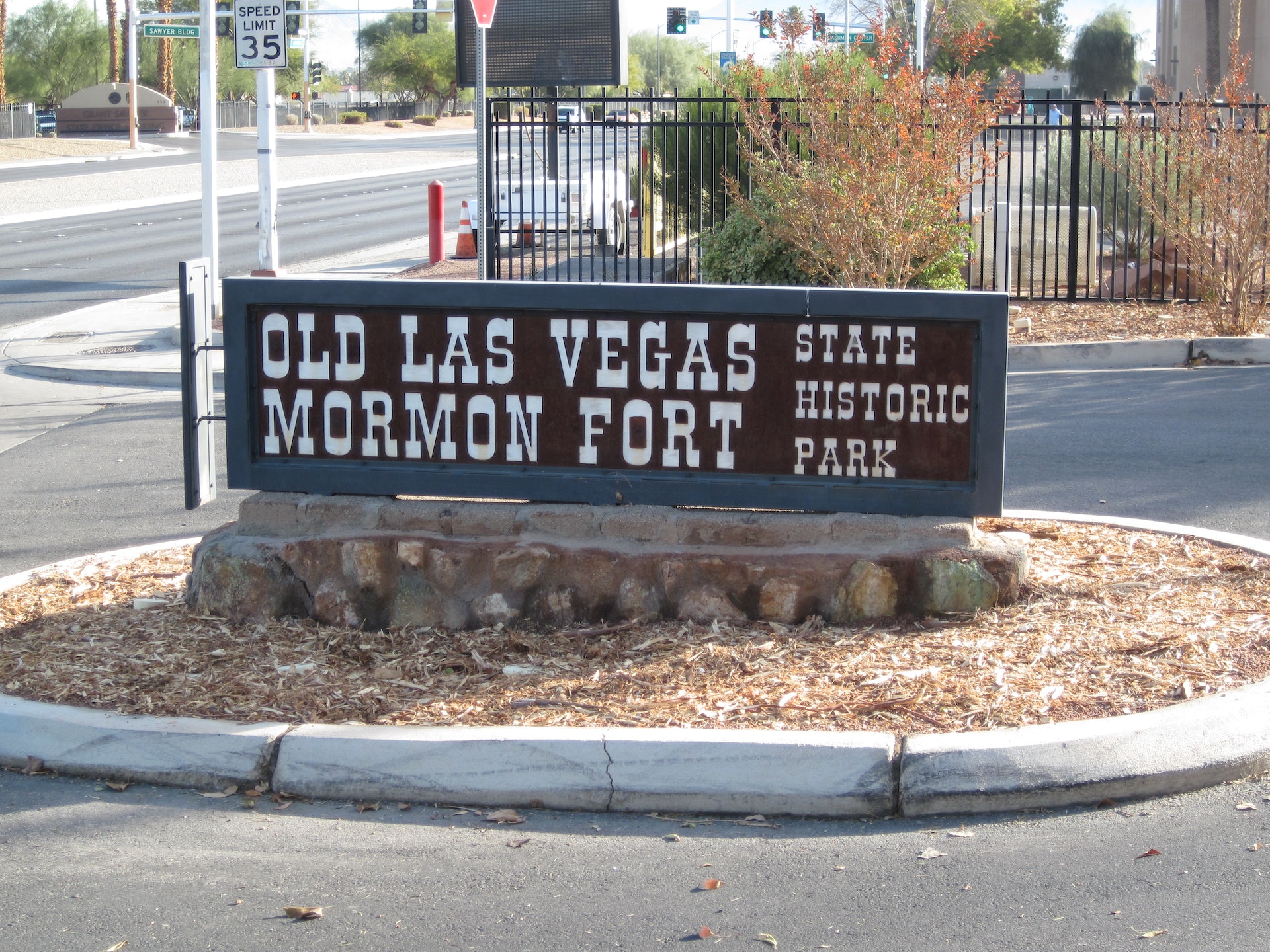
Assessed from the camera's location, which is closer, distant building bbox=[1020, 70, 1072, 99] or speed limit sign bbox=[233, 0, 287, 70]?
speed limit sign bbox=[233, 0, 287, 70]

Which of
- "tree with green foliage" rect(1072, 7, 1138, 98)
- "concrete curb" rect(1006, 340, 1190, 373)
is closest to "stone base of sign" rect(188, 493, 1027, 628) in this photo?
"concrete curb" rect(1006, 340, 1190, 373)

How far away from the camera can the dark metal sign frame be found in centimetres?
526

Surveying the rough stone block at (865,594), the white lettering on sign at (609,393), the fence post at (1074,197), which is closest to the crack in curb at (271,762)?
the white lettering on sign at (609,393)

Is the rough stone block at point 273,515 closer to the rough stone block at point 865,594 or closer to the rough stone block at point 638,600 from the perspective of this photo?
the rough stone block at point 638,600

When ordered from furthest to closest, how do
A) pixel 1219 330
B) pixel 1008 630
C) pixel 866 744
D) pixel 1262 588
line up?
pixel 1219 330, pixel 1262 588, pixel 1008 630, pixel 866 744

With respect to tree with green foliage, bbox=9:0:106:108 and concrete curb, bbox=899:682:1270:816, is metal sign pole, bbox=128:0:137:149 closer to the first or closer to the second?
tree with green foliage, bbox=9:0:106:108

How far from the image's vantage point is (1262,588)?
5629mm

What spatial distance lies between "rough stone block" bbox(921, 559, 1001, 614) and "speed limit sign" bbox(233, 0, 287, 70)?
12.0 metres

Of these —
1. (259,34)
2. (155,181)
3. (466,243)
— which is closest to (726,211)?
(259,34)

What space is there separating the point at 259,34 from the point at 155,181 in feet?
85.6

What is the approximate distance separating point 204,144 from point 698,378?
1197 cm

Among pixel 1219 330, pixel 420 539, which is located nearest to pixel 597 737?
pixel 420 539

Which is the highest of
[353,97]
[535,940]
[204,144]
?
[353,97]

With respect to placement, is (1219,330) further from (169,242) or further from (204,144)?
(169,242)
